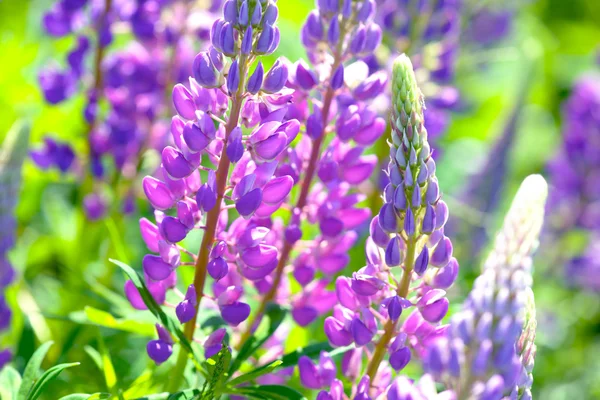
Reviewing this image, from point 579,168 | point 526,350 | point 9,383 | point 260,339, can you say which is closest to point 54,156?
point 9,383

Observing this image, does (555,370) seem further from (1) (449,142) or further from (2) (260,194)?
(2) (260,194)

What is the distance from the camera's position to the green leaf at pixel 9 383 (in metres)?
1.09

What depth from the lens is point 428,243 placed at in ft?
3.18

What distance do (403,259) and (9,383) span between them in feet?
1.88

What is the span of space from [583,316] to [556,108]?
1.46 m

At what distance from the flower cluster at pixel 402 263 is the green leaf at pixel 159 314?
15cm

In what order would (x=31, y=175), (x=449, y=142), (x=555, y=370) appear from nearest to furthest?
(x=31, y=175) → (x=555, y=370) → (x=449, y=142)

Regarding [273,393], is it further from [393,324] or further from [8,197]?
[8,197]

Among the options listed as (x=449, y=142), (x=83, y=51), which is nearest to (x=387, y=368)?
(x=83, y=51)

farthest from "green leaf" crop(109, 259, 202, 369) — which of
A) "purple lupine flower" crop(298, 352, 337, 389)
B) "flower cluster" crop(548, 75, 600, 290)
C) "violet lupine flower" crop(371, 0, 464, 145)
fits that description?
"flower cluster" crop(548, 75, 600, 290)

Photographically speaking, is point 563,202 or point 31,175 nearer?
point 31,175

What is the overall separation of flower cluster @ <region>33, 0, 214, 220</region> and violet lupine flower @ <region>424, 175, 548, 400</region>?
1.03 meters

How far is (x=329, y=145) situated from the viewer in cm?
119

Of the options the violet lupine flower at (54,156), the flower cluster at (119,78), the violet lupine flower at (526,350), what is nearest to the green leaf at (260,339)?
the violet lupine flower at (526,350)
